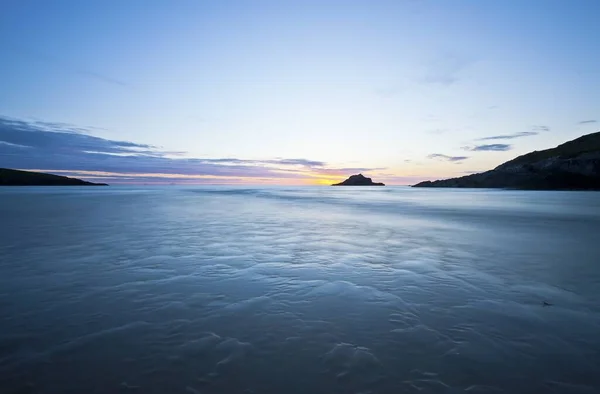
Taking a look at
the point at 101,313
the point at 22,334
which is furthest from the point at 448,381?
the point at 22,334

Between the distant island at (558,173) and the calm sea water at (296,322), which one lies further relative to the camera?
the distant island at (558,173)

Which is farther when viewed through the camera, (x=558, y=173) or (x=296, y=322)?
(x=558, y=173)

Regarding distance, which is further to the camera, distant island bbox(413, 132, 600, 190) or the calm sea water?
distant island bbox(413, 132, 600, 190)

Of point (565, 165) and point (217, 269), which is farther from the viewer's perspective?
point (565, 165)

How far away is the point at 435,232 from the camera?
20.8 metres

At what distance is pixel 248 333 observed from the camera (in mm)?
5906

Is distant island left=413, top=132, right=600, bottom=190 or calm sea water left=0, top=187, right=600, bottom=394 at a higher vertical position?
distant island left=413, top=132, right=600, bottom=190

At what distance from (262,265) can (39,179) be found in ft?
787

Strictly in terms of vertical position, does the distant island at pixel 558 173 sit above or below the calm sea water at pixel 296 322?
above

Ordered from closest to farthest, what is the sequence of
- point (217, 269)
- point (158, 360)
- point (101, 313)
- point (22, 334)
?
point (158, 360) → point (22, 334) → point (101, 313) → point (217, 269)

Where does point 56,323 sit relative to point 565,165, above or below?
below

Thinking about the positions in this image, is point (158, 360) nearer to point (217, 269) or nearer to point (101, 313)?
point (101, 313)

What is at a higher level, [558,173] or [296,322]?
[558,173]

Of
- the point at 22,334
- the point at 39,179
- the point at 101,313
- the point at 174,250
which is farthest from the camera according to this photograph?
the point at 39,179
